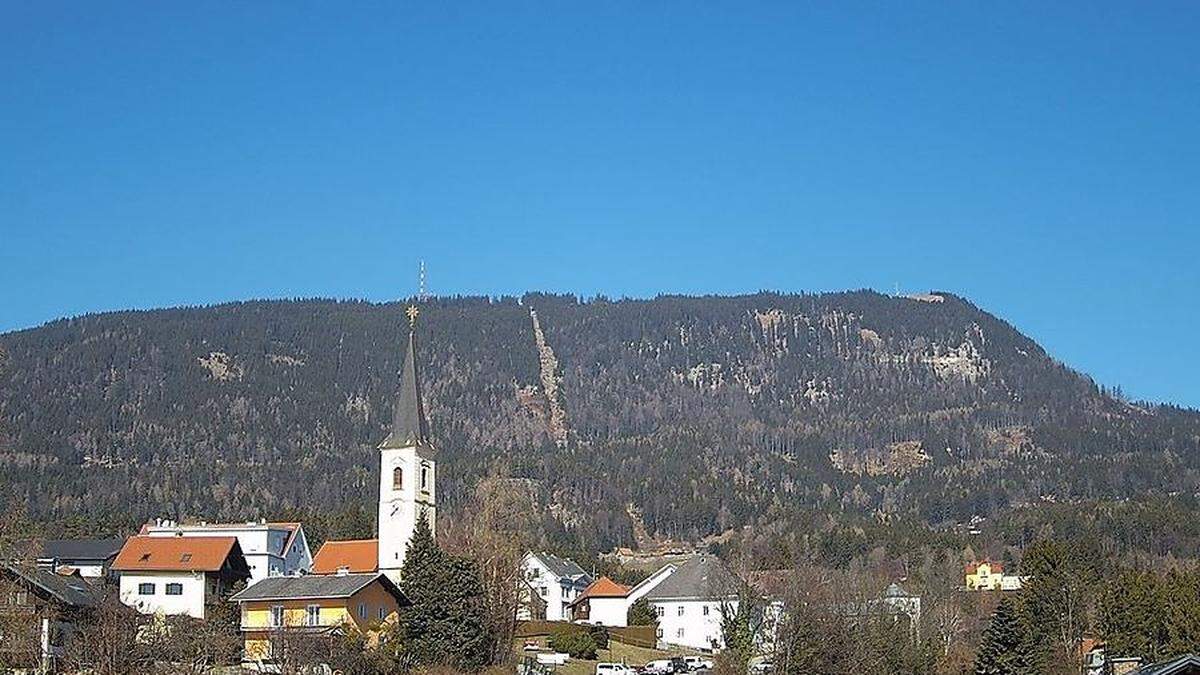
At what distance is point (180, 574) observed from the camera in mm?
81625

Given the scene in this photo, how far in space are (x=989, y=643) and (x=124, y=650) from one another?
33179mm

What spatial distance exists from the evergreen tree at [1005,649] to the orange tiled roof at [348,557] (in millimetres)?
39496

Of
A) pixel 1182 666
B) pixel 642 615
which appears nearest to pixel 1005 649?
pixel 1182 666

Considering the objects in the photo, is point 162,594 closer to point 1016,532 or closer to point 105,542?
point 105,542

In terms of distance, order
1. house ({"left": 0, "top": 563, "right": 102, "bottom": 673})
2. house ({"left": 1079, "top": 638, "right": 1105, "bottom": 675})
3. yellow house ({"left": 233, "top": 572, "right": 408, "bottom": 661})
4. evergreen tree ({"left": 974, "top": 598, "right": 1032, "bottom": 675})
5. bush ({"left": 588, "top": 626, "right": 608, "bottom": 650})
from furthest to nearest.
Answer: bush ({"left": 588, "top": 626, "right": 608, "bottom": 650}) → yellow house ({"left": 233, "top": 572, "right": 408, "bottom": 661}) → house ({"left": 1079, "top": 638, "right": 1105, "bottom": 675}) → evergreen tree ({"left": 974, "top": 598, "right": 1032, "bottom": 675}) → house ({"left": 0, "top": 563, "right": 102, "bottom": 673})

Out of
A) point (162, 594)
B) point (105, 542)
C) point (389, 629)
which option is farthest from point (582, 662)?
point (105, 542)

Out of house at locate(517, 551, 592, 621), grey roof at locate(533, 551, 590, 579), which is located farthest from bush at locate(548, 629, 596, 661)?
grey roof at locate(533, 551, 590, 579)

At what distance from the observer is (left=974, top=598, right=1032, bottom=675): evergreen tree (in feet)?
207

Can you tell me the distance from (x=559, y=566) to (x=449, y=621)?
60449 mm

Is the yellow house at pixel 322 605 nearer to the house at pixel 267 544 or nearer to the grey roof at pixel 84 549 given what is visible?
the house at pixel 267 544

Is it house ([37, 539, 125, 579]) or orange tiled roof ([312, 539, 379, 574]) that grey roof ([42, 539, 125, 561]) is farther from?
orange tiled roof ([312, 539, 379, 574])

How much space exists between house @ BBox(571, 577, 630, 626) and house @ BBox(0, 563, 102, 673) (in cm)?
4282

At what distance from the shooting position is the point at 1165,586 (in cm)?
7238

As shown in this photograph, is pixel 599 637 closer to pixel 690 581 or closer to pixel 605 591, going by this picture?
pixel 690 581
